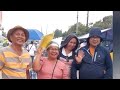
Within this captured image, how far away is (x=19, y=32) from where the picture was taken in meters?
2.45

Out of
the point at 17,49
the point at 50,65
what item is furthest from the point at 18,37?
the point at 50,65

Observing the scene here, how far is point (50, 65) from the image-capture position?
8.19 ft

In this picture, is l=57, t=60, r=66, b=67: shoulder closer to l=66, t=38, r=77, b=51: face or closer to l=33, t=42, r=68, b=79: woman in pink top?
l=33, t=42, r=68, b=79: woman in pink top

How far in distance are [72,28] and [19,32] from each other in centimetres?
66

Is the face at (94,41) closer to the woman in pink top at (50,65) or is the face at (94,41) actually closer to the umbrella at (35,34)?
the woman in pink top at (50,65)

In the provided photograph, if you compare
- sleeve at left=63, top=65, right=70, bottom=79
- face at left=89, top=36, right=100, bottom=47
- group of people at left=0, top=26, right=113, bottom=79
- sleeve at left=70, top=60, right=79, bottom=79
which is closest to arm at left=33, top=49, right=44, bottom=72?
group of people at left=0, top=26, right=113, bottom=79

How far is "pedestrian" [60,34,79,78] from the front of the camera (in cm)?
252

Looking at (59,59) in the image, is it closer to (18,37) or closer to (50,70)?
(50,70)

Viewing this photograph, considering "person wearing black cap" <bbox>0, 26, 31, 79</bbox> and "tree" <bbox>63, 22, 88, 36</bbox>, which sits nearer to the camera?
"person wearing black cap" <bbox>0, 26, 31, 79</bbox>

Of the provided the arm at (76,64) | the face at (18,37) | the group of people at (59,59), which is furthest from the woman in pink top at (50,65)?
the face at (18,37)

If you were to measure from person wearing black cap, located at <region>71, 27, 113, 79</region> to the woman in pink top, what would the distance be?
0.18 m
